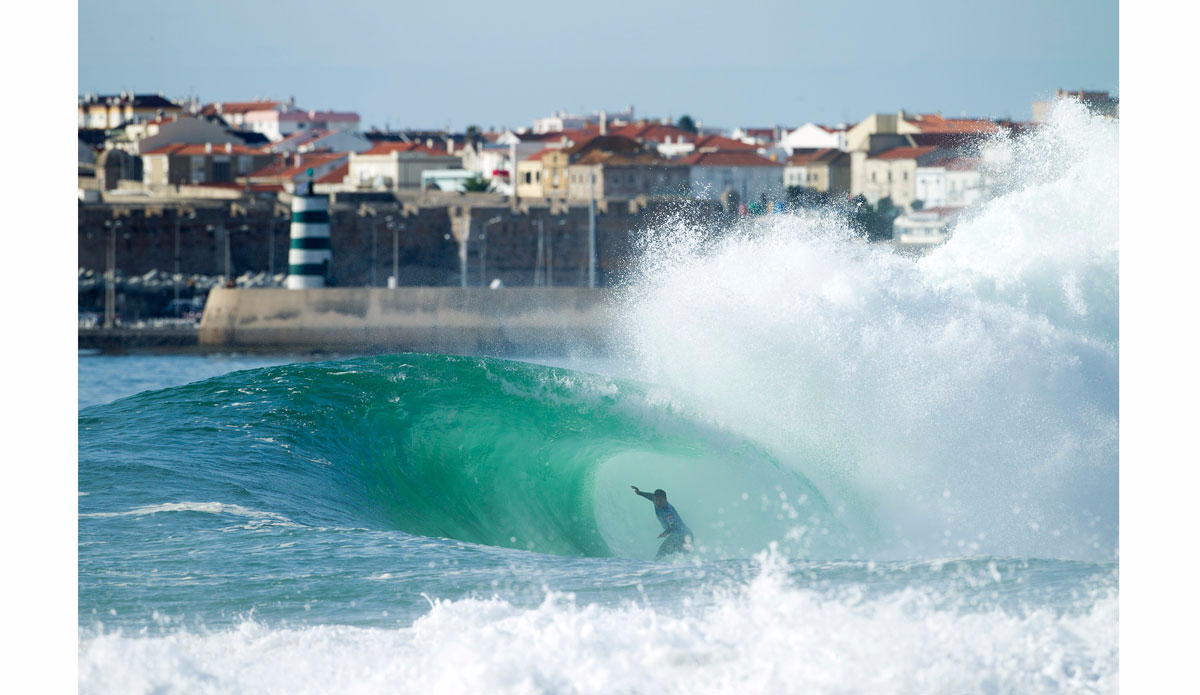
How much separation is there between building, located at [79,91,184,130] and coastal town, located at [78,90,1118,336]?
48.4ft

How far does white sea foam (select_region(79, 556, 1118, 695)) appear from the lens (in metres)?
4.09

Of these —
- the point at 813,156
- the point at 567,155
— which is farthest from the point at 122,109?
the point at 813,156

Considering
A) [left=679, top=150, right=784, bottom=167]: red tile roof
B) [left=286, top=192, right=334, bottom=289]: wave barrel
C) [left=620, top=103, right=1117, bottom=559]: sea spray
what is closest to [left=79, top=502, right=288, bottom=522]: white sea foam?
[left=620, top=103, right=1117, bottom=559]: sea spray

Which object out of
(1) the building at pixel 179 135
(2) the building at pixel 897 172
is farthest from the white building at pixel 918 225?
(1) the building at pixel 179 135

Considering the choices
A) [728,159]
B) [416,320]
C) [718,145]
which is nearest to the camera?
[416,320]

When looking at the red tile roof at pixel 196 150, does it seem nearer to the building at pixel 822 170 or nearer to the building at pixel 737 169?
the building at pixel 737 169

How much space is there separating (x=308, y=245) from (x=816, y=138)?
3732cm

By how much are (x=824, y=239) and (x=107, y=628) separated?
4.68m

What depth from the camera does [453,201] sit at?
43.2 meters

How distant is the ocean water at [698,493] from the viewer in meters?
4.23

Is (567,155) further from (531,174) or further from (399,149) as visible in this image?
(399,149)

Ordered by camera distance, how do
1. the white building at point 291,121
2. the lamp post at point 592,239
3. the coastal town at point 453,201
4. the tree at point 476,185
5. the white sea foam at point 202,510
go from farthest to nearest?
the white building at point 291,121 → the tree at point 476,185 → the coastal town at point 453,201 → the lamp post at point 592,239 → the white sea foam at point 202,510

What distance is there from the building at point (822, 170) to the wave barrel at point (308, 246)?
24.4 m
